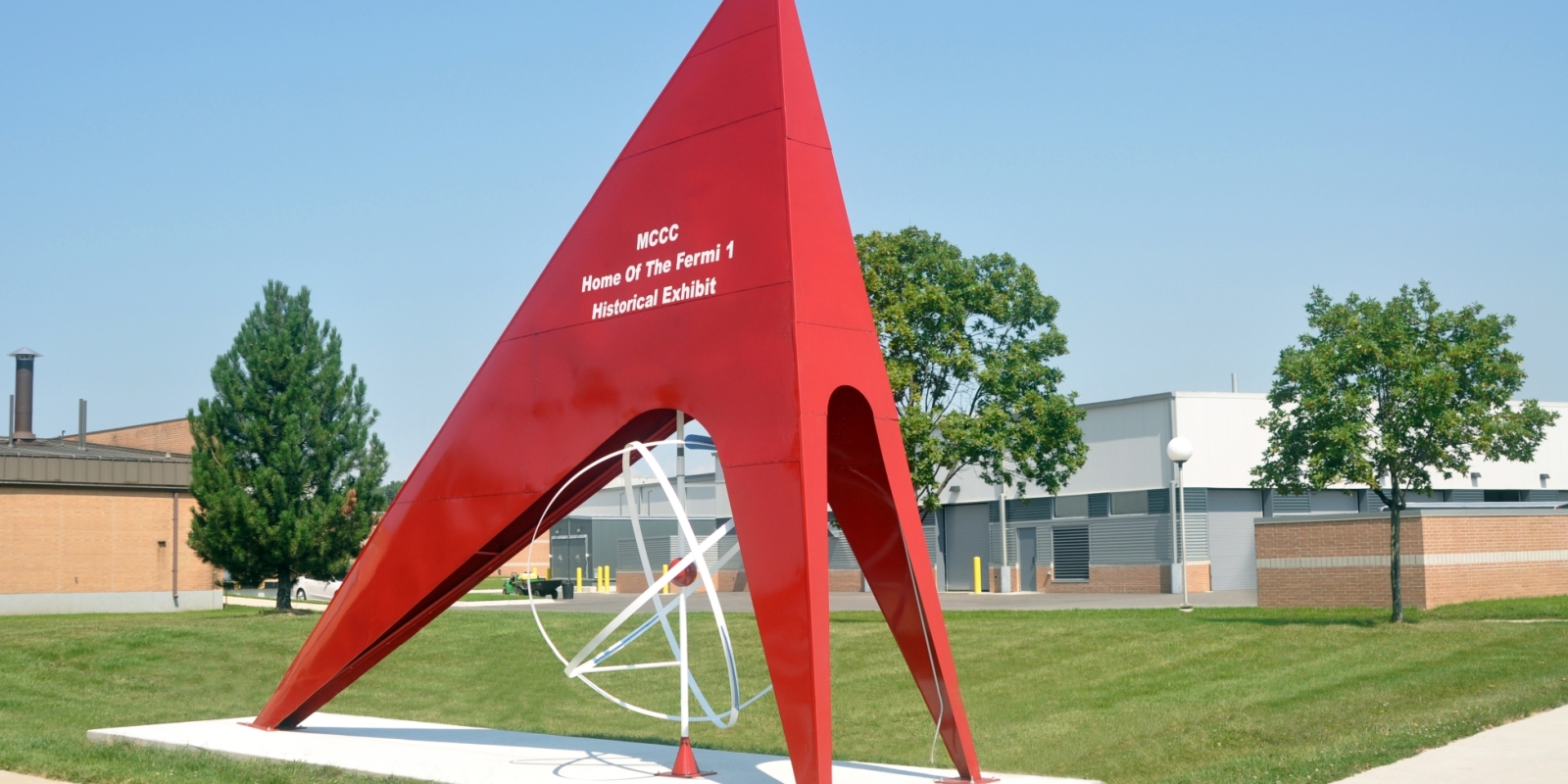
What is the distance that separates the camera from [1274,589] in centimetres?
2900

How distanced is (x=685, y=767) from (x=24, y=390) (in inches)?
2030

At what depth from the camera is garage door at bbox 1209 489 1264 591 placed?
1687 inches

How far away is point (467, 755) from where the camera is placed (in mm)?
12211

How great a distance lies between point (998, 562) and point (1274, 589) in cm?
1898

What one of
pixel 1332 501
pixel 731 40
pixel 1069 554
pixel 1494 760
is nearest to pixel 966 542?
pixel 1069 554

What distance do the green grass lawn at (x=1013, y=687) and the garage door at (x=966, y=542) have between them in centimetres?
1886

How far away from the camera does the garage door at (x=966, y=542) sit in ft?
160

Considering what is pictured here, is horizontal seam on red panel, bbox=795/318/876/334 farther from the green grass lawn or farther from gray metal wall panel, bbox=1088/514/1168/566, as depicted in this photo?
gray metal wall panel, bbox=1088/514/1168/566

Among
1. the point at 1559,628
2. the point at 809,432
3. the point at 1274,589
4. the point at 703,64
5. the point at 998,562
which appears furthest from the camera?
the point at 998,562

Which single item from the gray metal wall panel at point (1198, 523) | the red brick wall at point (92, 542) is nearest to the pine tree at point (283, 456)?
the red brick wall at point (92, 542)

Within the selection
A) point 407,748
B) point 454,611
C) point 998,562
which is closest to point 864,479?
point 407,748

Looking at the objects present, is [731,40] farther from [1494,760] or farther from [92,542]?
[92,542]

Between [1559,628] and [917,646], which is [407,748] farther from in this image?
[1559,628]

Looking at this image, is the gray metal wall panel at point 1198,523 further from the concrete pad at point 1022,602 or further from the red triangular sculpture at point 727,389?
the red triangular sculpture at point 727,389
